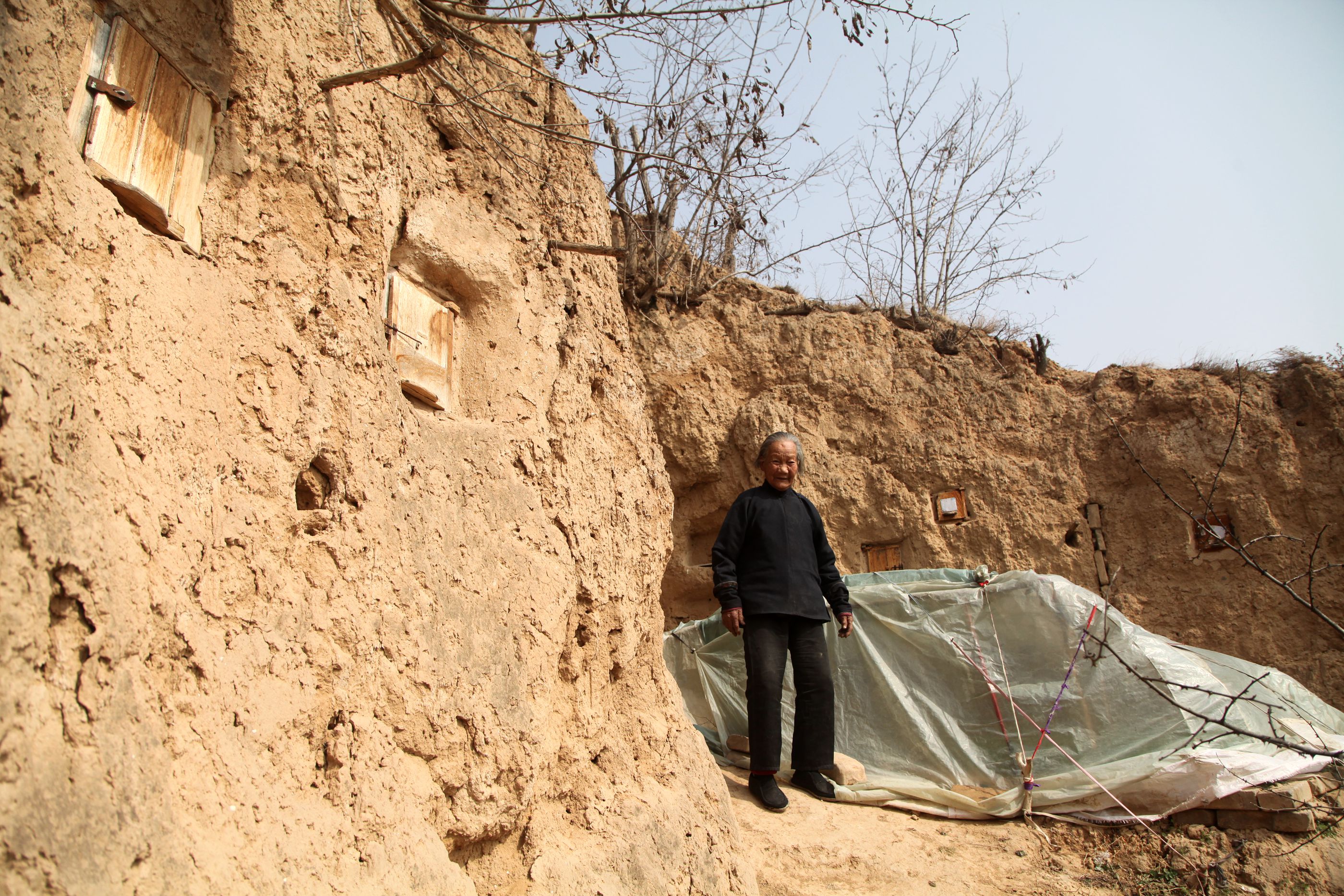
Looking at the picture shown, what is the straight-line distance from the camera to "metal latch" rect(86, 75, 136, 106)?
1.63 m

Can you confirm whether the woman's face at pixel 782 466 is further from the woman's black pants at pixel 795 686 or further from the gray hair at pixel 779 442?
the woman's black pants at pixel 795 686

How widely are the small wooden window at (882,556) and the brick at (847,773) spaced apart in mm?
2230

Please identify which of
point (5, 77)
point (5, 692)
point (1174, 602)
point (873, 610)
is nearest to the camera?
point (5, 692)

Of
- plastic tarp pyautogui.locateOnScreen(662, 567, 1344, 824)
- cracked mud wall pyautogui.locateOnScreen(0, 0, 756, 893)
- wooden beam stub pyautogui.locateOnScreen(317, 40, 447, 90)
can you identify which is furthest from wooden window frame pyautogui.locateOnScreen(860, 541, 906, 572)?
wooden beam stub pyautogui.locateOnScreen(317, 40, 447, 90)

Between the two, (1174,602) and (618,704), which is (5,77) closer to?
(618,704)

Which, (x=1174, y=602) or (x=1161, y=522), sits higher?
(x=1161, y=522)

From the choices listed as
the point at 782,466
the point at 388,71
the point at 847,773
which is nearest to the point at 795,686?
the point at 847,773

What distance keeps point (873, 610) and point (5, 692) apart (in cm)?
365

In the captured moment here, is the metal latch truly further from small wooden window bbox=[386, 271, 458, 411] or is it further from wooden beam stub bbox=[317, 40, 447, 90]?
small wooden window bbox=[386, 271, 458, 411]

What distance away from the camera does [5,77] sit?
4.45 feet

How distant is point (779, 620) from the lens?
3.64 m

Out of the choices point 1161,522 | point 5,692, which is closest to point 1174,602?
point 1161,522

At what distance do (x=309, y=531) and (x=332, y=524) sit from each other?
5 cm

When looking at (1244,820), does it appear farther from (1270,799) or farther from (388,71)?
(388,71)
